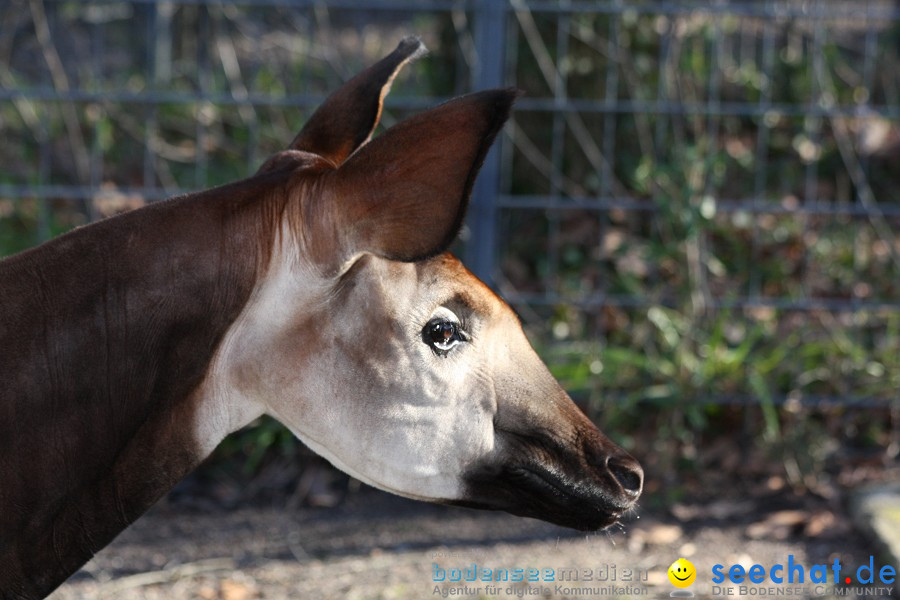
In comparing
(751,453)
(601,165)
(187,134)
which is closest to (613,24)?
(601,165)

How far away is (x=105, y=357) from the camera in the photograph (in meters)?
1.90

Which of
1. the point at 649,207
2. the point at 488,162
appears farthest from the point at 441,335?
the point at 649,207

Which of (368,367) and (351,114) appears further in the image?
(351,114)

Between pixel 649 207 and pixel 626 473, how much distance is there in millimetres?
2616

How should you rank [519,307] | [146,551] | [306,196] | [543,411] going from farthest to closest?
[519,307]
[146,551]
[543,411]
[306,196]

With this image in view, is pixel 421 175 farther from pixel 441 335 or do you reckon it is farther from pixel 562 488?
pixel 562 488

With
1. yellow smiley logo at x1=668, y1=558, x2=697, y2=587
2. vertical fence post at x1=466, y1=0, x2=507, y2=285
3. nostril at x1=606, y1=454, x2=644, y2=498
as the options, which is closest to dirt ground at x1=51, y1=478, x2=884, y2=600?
yellow smiley logo at x1=668, y1=558, x2=697, y2=587

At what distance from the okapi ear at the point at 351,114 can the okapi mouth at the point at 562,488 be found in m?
0.69

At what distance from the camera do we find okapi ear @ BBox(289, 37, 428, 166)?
2.18 m

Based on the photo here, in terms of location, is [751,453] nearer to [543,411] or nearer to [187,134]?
[543,411]

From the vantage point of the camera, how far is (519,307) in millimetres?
4867

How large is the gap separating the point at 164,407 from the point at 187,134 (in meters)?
4.72

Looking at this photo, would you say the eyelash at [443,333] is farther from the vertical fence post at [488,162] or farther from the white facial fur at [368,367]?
the vertical fence post at [488,162]

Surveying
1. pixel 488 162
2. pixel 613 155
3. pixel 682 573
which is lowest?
pixel 682 573
